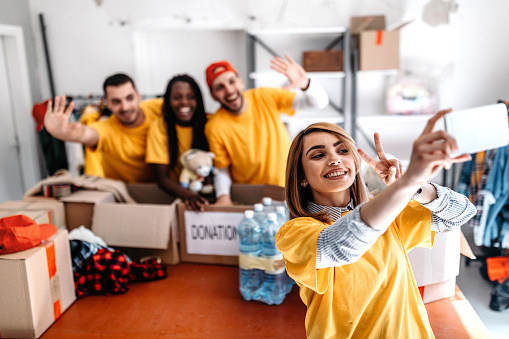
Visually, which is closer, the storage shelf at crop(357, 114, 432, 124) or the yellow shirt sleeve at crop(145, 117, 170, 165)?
the yellow shirt sleeve at crop(145, 117, 170, 165)

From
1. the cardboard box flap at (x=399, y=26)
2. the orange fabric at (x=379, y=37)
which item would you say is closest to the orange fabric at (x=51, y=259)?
the orange fabric at (x=379, y=37)

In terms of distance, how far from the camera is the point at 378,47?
328 centimetres

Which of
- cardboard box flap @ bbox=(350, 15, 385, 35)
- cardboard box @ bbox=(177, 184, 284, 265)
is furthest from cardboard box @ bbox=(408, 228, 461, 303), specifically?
cardboard box flap @ bbox=(350, 15, 385, 35)

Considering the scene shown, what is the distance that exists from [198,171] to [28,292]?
2.86 feet

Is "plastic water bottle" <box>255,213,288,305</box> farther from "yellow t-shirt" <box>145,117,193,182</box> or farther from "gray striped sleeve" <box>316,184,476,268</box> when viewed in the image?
"yellow t-shirt" <box>145,117,193,182</box>

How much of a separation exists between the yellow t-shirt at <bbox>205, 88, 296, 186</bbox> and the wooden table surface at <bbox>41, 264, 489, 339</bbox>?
0.75 metres

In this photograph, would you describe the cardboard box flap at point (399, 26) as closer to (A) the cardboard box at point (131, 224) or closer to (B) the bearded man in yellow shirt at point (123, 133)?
(B) the bearded man in yellow shirt at point (123, 133)

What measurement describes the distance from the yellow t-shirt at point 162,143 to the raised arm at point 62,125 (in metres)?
0.35

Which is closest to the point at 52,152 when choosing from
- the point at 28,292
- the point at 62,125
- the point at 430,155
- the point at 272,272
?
the point at 62,125

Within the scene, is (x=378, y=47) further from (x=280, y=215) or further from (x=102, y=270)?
(x=102, y=270)

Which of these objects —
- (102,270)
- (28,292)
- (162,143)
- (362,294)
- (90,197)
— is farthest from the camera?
(162,143)

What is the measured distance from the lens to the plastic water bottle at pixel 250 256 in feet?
4.72

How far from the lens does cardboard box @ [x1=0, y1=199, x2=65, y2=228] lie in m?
1.64

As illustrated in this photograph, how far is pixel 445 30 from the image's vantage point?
348cm
